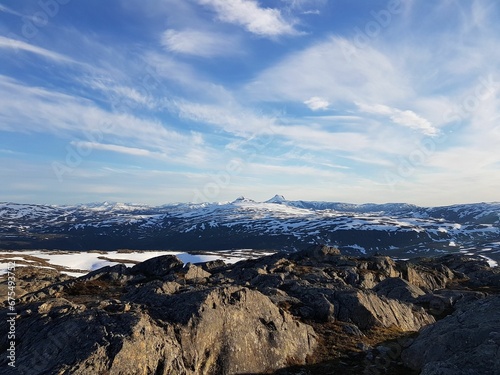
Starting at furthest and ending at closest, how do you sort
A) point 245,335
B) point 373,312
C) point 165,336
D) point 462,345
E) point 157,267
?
point 157,267
point 373,312
point 245,335
point 462,345
point 165,336

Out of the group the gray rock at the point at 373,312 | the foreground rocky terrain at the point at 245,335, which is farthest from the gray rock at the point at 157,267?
the gray rock at the point at 373,312

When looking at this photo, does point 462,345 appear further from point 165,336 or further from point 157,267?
point 157,267

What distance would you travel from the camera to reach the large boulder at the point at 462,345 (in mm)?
14164

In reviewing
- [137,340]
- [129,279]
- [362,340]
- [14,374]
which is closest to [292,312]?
[362,340]

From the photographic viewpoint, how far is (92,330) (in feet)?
51.9

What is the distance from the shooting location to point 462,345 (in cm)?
→ 1870

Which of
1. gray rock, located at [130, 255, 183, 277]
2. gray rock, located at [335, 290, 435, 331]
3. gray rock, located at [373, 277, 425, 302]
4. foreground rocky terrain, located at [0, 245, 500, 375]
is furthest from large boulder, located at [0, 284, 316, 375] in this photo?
gray rock, located at [130, 255, 183, 277]

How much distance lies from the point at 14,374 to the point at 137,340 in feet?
15.4

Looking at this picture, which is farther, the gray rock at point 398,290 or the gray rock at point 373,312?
the gray rock at point 398,290

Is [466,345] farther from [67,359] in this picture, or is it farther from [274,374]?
[67,359]

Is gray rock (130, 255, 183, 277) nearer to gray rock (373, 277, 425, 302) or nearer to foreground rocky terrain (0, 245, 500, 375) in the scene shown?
foreground rocky terrain (0, 245, 500, 375)

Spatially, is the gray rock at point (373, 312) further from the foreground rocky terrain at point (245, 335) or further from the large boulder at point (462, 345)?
the large boulder at point (462, 345)

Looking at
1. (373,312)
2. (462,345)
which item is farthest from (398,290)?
(462,345)

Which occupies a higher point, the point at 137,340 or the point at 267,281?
the point at 137,340
